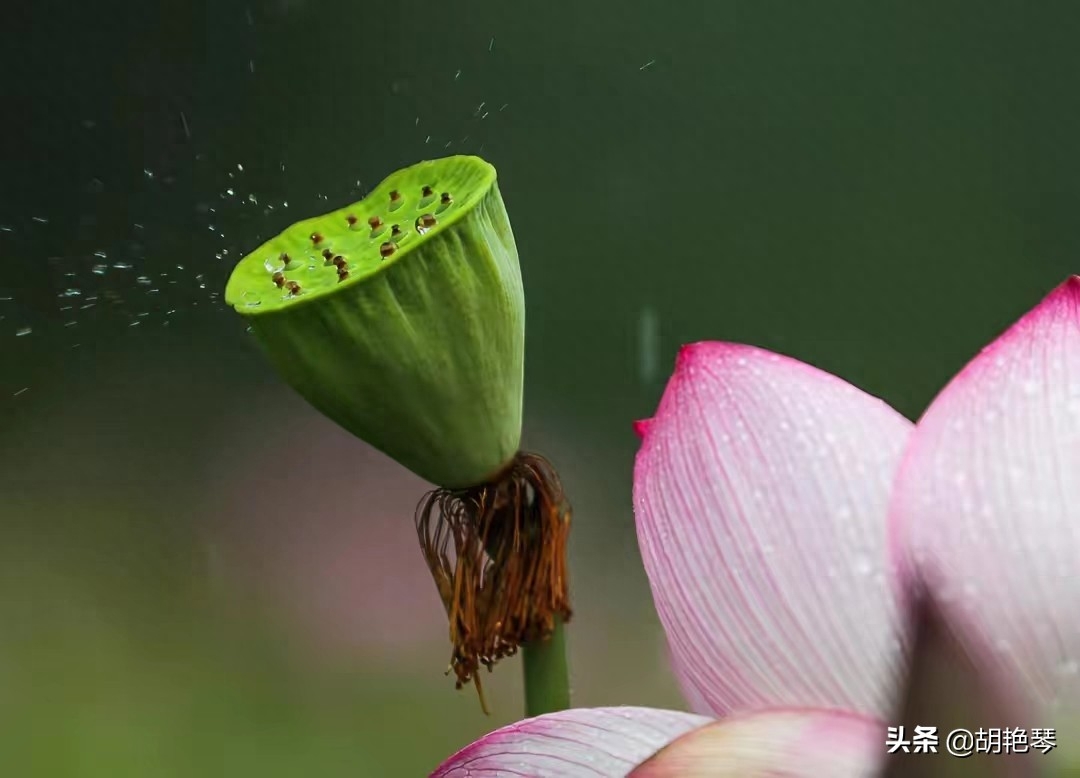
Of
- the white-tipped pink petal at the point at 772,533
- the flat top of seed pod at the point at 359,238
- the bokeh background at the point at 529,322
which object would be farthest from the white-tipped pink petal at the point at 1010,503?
the bokeh background at the point at 529,322

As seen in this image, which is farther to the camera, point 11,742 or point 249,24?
point 11,742

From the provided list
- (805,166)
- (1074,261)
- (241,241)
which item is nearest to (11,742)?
(241,241)

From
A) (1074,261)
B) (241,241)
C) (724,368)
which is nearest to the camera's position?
(724,368)

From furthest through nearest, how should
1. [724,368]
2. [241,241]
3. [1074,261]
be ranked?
[1074,261]
[241,241]
[724,368]

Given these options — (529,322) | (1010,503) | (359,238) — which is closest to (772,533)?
(1010,503)

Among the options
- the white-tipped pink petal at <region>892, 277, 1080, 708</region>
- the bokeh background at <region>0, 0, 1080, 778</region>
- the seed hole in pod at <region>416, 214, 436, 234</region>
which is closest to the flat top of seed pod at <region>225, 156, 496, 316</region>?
the seed hole in pod at <region>416, 214, 436, 234</region>

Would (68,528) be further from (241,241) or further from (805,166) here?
(805,166)

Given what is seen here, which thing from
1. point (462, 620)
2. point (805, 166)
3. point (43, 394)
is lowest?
point (462, 620)
